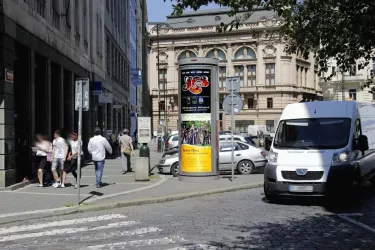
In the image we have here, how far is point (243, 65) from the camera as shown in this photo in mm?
95375

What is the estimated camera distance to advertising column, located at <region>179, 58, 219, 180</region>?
17.0 m

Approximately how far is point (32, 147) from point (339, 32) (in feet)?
37.7

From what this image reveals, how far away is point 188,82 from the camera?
56.2ft

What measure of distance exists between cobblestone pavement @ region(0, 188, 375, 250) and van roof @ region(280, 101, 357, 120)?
2177 millimetres

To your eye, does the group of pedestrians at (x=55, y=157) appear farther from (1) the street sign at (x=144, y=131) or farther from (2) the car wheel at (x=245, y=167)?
(2) the car wheel at (x=245, y=167)

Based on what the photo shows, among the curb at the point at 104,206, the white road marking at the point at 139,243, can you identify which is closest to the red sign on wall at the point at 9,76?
the curb at the point at 104,206

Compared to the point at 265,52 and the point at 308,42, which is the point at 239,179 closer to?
the point at 308,42

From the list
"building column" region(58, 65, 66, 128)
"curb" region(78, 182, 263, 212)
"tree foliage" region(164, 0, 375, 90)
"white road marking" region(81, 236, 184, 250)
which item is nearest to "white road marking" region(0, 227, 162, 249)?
"white road marking" region(81, 236, 184, 250)

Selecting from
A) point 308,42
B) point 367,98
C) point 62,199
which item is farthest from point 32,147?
point 367,98

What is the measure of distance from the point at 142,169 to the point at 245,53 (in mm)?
79808

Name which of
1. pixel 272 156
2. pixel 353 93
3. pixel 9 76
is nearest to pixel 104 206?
pixel 272 156

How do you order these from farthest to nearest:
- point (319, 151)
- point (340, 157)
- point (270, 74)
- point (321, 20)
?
Answer: point (270, 74), point (319, 151), point (340, 157), point (321, 20)

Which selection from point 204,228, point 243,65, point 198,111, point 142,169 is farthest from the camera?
point 243,65

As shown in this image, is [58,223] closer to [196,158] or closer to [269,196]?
[269,196]
